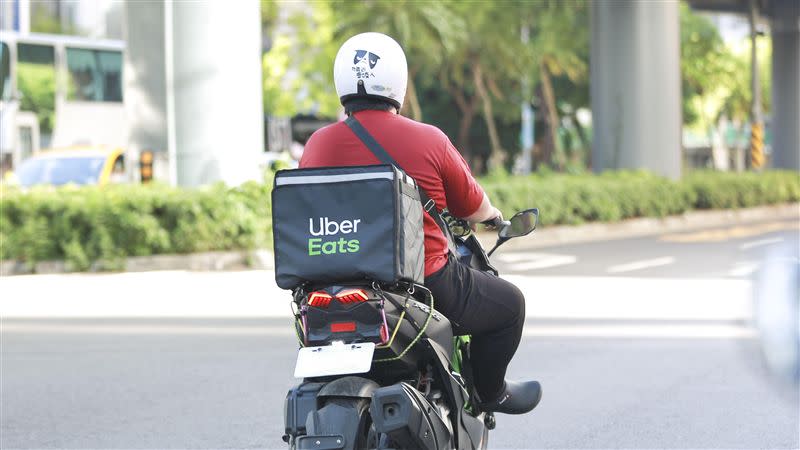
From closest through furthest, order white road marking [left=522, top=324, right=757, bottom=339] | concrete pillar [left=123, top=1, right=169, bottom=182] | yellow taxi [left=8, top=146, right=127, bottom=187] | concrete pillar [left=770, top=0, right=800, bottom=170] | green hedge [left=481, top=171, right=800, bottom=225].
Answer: white road marking [left=522, top=324, right=757, bottom=339] → concrete pillar [left=123, top=1, right=169, bottom=182] → yellow taxi [left=8, top=146, right=127, bottom=187] → green hedge [left=481, top=171, right=800, bottom=225] → concrete pillar [left=770, top=0, right=800, bottom=170]

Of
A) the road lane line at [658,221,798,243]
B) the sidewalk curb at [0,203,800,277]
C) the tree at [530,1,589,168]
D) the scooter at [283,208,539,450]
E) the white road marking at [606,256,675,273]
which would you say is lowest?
the white road marking at [606,256,675,273]

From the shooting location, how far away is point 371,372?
414 cm

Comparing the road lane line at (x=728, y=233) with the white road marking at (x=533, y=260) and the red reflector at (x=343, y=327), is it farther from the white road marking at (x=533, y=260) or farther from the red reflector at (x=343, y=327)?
the red reflector at (x=343, y=327)

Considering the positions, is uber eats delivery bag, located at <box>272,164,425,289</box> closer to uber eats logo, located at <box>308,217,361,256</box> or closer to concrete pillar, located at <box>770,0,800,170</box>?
uber eats logo, located at <box>308,217,361,256</box>

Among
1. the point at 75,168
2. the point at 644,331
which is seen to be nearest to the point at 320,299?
the point at 644,331

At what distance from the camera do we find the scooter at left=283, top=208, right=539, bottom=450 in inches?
150

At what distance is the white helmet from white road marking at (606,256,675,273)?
11.3 meters

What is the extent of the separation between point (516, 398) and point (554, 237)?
53.0 ft

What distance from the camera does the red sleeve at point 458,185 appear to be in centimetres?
442

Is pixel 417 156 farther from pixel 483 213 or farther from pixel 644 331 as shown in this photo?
pixel 644 331

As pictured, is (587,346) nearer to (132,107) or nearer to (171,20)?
(171,20)

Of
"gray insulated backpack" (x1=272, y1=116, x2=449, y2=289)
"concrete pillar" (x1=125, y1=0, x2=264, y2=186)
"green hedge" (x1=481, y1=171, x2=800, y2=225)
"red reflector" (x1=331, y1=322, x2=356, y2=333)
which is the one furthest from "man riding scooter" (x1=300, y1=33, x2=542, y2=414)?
"green hedge" (x1=481, y1=171, x2=800, y2=225)

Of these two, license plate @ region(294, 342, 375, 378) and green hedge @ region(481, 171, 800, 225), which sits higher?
green hedge @ region(481, 171, 800, 225)

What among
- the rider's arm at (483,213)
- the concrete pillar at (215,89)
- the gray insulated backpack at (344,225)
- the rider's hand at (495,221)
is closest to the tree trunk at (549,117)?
the concrete pillar at (215,89)
